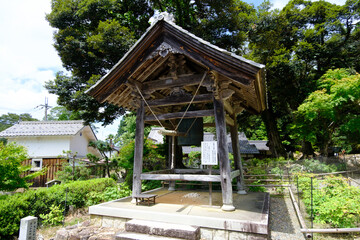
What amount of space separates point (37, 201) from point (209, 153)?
611 centimetres

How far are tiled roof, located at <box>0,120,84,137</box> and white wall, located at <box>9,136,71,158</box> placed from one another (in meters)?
0.46

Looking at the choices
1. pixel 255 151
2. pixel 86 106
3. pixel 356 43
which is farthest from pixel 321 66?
pixel 86 106

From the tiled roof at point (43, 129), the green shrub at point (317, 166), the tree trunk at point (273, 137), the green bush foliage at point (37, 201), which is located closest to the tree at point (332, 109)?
the tree trunk at point (273, 137)

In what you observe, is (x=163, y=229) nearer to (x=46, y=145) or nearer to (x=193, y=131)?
(x=193, y=131)

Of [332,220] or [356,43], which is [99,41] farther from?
[356,43]

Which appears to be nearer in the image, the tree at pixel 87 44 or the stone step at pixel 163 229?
the stone step at pixel 163 229

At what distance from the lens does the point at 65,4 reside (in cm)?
1248

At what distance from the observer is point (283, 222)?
5629 mm

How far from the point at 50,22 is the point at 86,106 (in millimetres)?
6105

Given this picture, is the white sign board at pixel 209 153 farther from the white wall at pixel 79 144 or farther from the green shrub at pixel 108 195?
the white wall at pixel 79 144

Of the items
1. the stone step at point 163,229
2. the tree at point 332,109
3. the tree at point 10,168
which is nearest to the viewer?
the stone step at point 163,229

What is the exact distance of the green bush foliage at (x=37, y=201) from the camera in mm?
5559

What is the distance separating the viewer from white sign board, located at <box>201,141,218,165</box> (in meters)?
4.96

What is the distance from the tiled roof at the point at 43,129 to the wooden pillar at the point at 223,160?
55.7 ft
